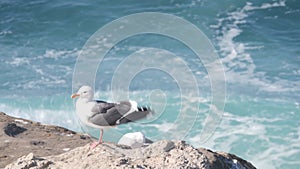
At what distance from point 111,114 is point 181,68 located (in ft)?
30.0

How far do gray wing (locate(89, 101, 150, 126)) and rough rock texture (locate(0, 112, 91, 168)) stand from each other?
49cm

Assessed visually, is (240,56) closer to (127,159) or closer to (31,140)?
(31,140)

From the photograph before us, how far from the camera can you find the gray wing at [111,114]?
604 cm

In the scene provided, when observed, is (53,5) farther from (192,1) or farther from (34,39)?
(192,1)

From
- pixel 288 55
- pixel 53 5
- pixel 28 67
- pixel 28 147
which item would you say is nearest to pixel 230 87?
pixel 288 55

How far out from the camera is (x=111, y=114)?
6.09 meters

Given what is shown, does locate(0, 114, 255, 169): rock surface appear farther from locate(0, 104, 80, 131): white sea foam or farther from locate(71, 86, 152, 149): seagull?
locate(0, 104, 80, 131): white sea foam

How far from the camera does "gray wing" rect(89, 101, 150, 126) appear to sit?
6.04 metres

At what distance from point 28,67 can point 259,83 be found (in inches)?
233

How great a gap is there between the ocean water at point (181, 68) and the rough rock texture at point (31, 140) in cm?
262

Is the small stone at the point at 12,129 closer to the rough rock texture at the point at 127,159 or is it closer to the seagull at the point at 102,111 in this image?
the seagull at the point at 102,111

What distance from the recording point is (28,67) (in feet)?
50.6

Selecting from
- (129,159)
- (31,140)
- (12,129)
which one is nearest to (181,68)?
(12,129)

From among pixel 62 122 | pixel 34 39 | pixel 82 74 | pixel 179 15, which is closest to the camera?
pixel 62 122
